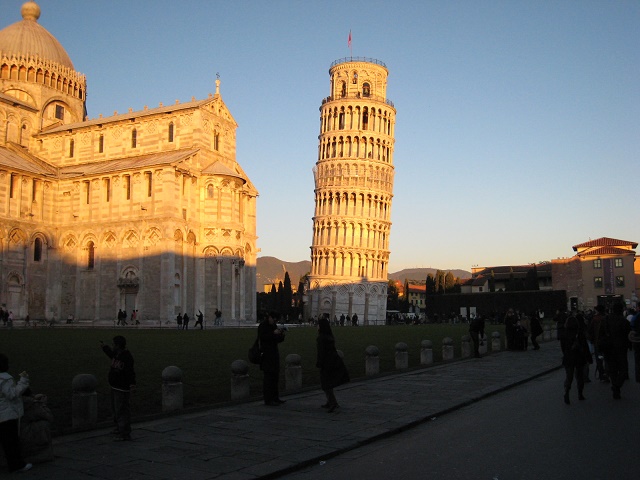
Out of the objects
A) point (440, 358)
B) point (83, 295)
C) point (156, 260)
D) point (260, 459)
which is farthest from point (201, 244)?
point (260, 459)

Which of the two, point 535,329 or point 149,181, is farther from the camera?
point 149,181

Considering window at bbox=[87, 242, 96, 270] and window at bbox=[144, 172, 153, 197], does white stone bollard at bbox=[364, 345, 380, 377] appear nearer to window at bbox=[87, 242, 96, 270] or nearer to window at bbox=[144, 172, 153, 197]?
window at bbox=[144, 172, 153, 197]

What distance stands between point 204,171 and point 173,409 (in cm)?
4403

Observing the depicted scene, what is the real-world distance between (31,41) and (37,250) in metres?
21.9

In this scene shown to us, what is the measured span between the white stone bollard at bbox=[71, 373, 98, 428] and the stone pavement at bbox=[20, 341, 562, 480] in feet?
1.44

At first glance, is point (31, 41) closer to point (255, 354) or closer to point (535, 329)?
point (535, 329)

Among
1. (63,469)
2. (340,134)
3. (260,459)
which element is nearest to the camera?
(63,469)

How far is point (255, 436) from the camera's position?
9.85 meters

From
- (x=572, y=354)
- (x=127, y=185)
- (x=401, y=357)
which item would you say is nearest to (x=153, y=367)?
(x=401, y=357)

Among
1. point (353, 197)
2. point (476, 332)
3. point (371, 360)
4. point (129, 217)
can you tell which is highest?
point (353, 197)

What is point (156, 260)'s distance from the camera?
51.8 metres

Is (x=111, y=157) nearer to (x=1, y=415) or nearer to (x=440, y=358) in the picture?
(x=440, y=358)

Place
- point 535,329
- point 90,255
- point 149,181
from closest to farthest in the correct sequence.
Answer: point 535,329, point 149,181, point 90,255

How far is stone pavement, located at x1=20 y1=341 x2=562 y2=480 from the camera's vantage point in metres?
7.95
